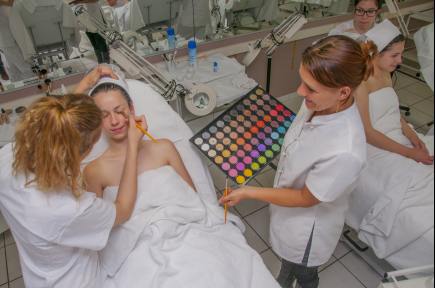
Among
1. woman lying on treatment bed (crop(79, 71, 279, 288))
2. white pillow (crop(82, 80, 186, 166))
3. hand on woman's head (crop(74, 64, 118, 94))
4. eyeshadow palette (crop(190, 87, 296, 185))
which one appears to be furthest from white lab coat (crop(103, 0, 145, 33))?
eyeshadow palette (crop(190, 87, 296, 185))

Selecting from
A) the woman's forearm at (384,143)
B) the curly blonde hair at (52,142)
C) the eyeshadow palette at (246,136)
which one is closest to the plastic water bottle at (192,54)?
the eyeshadow palette at (246,136)

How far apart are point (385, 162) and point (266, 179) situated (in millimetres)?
960

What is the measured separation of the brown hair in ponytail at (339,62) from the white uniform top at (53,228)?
0.78 m

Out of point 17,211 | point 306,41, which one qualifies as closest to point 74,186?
point 17,211

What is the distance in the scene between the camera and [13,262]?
6.18 ft

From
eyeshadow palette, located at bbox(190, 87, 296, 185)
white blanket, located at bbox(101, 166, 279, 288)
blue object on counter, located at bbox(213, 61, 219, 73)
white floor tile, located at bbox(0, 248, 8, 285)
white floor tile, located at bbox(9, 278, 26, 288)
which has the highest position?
blue object on counter, located at bbox(213, 61, 219, 73)

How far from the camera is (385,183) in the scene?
160 cm

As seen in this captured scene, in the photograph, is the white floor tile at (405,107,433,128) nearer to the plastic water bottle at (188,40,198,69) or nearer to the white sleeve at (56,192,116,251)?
the white sleeve at (56,192,116,251)

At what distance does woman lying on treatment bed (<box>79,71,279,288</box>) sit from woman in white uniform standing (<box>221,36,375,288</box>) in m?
0.18

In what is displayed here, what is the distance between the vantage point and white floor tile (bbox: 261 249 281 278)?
183 cm

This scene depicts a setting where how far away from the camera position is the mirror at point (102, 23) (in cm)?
176

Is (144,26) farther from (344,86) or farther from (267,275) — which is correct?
(267,275)

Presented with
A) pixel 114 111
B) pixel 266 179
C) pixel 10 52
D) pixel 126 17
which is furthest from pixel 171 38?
pixel 266 179

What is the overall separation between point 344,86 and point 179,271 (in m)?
0.80
